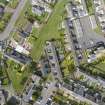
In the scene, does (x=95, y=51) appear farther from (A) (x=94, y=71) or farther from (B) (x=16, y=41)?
(B) (x=16, y=41)

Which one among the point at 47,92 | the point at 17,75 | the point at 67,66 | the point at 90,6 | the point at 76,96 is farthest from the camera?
the point at 90,6

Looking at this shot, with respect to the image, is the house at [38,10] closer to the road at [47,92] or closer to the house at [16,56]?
the house at [16,56]

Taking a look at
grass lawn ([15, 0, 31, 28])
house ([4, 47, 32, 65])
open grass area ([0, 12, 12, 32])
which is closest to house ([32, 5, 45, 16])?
grass lawn ([15, 0, 31, 28])

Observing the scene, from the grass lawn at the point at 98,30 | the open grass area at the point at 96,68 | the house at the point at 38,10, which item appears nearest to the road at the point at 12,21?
the house at the point at 38,10

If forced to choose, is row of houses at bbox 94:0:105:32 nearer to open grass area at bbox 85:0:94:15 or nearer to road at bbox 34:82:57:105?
open grass area at bbox 85:0:94:15

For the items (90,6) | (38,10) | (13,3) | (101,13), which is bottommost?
(101,13)

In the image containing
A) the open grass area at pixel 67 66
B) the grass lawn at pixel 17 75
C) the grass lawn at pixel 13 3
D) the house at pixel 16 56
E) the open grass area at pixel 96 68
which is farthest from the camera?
the grass lawn at pixel 13 3

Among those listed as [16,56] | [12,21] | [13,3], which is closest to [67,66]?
[16,56]

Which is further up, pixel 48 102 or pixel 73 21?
pixel 73 21

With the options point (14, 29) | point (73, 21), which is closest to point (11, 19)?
point (14, 29)

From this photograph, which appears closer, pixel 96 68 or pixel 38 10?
pixel 96 68

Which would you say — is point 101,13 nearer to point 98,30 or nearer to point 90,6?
point 90,6
